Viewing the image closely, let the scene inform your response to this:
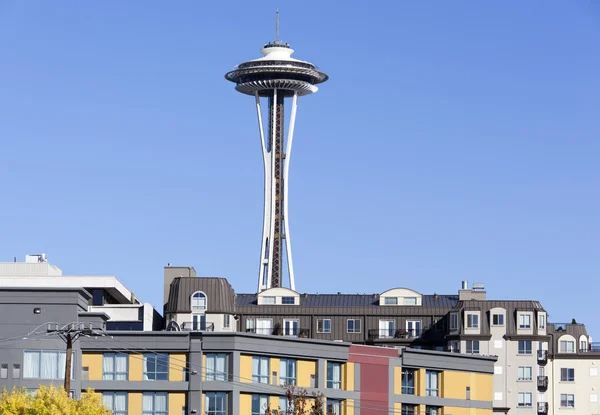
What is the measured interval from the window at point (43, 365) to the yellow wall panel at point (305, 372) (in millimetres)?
20758

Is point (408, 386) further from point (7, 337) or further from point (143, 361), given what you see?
point (7, 337)

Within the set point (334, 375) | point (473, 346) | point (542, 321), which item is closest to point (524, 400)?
point (473, 346)

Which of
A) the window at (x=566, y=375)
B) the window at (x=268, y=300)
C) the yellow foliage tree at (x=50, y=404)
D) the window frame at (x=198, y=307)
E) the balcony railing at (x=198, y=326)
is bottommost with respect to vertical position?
the yellow foliage tree at (x=50, y=404)

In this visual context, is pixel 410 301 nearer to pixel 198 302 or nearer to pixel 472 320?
pixel 472 320

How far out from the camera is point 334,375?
135 metres

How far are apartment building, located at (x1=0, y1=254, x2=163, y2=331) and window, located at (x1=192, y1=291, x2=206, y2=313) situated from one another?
8.63 meters

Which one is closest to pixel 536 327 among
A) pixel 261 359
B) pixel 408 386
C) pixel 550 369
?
pixel 550 369

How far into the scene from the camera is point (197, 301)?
16950 cm

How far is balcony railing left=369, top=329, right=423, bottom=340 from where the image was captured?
569 feet

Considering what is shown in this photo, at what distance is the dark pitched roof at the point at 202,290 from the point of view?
6629 inches

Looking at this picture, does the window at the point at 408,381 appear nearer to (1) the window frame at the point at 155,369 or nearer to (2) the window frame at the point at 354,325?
(1) the window frame at the point at 155,369

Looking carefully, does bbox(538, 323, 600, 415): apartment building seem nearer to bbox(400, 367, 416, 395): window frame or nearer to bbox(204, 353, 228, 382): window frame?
bbox(400, 367, 416, 395): window frame

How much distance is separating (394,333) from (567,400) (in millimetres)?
19097

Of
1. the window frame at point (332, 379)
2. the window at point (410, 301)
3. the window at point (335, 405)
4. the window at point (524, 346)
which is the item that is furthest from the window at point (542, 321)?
the window at point (335, 405)
